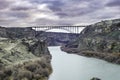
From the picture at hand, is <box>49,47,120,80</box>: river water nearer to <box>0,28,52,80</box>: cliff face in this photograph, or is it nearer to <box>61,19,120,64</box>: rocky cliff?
<box>0,28,52,80</box>: cliff face

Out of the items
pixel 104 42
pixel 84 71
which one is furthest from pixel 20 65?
pixel 104 42

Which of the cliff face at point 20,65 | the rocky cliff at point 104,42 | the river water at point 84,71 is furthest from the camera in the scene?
the rocky cliff at point 104,42

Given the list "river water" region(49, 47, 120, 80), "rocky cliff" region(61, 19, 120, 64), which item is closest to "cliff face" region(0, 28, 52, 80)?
"river water" region(49, 47, 120, 80)

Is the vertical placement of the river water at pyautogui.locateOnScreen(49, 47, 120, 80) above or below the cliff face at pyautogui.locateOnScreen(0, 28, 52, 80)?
below

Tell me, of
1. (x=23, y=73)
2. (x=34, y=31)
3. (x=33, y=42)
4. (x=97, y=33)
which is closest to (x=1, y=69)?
(x=23, y=73)

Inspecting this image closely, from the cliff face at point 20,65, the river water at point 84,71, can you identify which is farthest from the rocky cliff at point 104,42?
the cliff face at point 20,65

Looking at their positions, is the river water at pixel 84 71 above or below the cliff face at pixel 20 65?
below

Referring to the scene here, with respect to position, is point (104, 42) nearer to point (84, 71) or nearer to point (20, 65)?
point (84, 71)

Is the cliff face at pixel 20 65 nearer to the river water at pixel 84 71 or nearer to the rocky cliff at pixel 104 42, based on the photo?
the river water at pixel 84 71

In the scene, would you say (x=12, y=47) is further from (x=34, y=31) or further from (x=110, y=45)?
(x=34, y=31)

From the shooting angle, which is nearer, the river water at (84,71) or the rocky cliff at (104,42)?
the river water at (84,71)

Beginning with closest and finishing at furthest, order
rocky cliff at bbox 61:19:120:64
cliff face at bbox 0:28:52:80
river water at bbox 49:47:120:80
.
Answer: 1. cliff face at bbox 0:28:52:80
2. river water at bbox 49:47:120:80
3. rocky cliff at bbox 61:19:120:64
